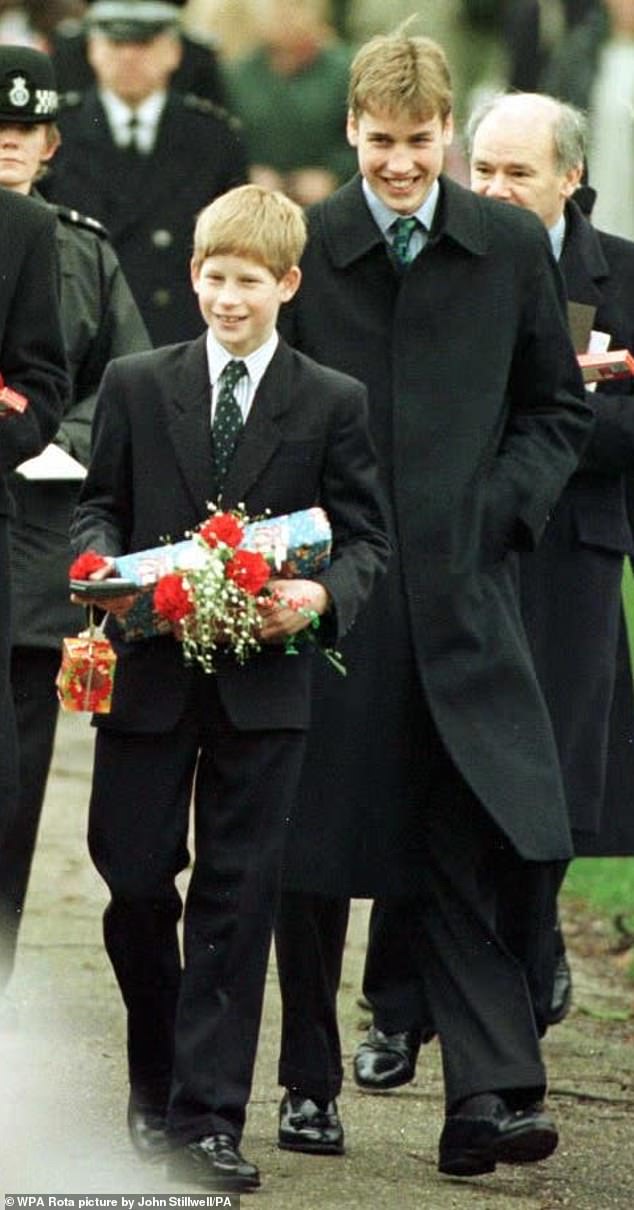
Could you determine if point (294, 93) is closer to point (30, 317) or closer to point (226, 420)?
point (30, 317)

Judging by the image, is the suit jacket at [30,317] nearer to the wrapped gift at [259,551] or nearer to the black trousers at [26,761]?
the wrapped gift at [259,551]

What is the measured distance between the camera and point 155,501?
6.68 meters

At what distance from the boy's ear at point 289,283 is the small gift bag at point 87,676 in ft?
2.37

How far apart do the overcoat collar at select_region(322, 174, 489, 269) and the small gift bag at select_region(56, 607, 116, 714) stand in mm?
1034

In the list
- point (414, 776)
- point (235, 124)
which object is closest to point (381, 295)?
point (414, 776)

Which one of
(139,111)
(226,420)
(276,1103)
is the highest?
(139,111)

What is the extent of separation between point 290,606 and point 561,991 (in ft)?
7.44

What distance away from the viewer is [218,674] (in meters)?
6.59

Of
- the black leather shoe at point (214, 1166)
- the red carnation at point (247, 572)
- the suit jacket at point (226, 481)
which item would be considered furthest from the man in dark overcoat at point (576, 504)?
the red carnation at point (247, 572)

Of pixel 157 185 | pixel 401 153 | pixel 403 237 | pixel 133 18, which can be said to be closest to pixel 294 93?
pixel 133 18

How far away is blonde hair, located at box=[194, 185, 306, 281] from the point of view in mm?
6598

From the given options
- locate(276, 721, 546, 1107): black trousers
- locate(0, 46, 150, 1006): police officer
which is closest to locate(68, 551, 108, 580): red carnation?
locate(276, 721, 546, 1107): black trousers

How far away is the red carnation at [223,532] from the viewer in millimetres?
6426

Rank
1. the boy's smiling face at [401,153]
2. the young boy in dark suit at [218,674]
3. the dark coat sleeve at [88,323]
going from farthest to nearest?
the dark coat sleeve at [88,323], the boy's smiling face at [401,153], the young boy in dark suit at [218,674]
